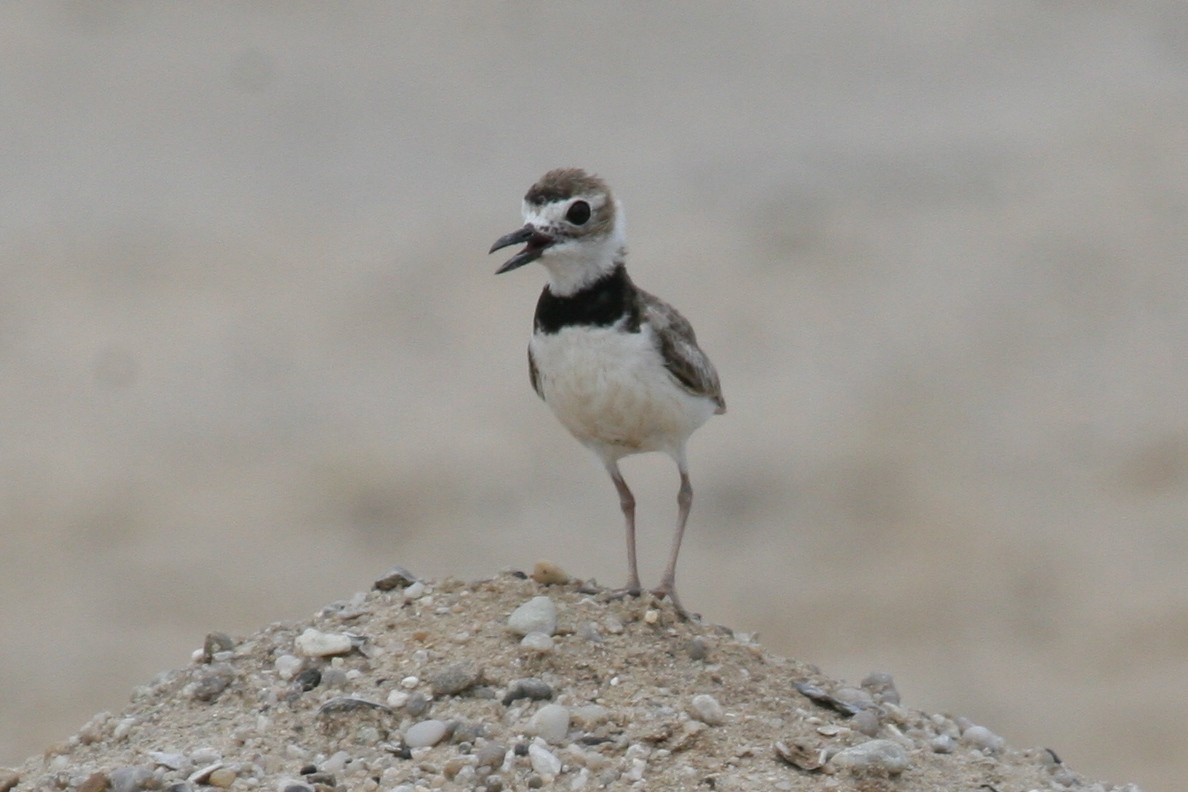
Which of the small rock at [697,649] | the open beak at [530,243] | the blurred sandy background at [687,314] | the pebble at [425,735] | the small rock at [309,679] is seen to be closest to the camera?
the pebble at [425,735]

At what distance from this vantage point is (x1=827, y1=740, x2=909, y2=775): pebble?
21.6 feet

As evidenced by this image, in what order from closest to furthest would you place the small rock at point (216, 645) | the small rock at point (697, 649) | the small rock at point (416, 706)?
the small rock at point (416, 706)
the small rock at point (697, 649)
the small rock at point (216, 645)

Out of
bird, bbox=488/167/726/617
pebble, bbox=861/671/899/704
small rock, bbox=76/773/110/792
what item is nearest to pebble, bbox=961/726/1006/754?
pebble, bbox=861/671/899/704

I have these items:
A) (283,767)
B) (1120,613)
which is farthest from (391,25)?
(283,767)

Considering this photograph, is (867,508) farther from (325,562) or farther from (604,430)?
(604,430)

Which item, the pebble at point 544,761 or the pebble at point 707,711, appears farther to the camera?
the pebble at point 707,711

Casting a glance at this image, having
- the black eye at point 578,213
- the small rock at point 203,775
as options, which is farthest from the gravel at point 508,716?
the black eye at point 578,213

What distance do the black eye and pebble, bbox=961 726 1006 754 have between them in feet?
7.71

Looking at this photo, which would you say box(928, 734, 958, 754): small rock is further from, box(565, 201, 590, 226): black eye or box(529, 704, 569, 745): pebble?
box(565, 201, 590, 226): black eye

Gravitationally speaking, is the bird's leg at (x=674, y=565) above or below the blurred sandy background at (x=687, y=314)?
below

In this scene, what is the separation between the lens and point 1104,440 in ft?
51.3

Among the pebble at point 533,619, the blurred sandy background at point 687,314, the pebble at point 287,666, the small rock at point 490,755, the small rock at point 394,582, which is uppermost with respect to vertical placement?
the blurred sandy background at point 687,314

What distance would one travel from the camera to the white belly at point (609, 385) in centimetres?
775

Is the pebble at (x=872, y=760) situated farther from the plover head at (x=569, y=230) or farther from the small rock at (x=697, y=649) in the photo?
the plover head at (x=569, y=230)
